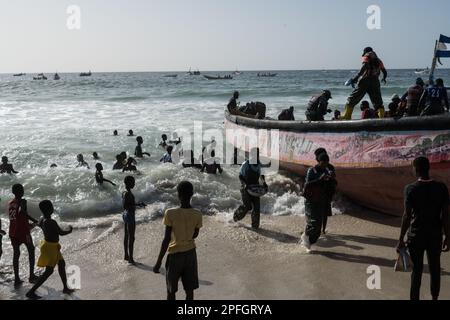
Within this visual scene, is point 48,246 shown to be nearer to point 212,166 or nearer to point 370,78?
point 370,78

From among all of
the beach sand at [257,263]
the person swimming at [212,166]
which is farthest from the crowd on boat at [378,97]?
the person swimming at [212,166]

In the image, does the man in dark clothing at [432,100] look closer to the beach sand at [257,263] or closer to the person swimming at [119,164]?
the beach sand at [257,263]

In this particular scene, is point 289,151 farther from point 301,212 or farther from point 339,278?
point 339,278

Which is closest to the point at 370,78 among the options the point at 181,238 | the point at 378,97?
the point at 378,97

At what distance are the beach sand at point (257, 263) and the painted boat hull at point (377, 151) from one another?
0.48 meters

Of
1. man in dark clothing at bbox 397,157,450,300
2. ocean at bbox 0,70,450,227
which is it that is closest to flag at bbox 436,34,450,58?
ocean at bbox 0,70,450,227

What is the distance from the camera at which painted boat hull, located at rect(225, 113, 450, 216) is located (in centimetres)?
668

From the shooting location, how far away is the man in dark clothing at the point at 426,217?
4113 mm

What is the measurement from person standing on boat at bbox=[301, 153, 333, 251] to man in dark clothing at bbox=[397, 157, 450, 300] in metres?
1.67

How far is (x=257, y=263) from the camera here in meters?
5.89

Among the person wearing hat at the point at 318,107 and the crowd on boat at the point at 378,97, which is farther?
the person wearing hat at the point at 318,107

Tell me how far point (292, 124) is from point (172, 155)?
4.79 meters

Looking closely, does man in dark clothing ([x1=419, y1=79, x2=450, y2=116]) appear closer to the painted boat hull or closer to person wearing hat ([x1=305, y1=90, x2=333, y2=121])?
the painted boat hull
